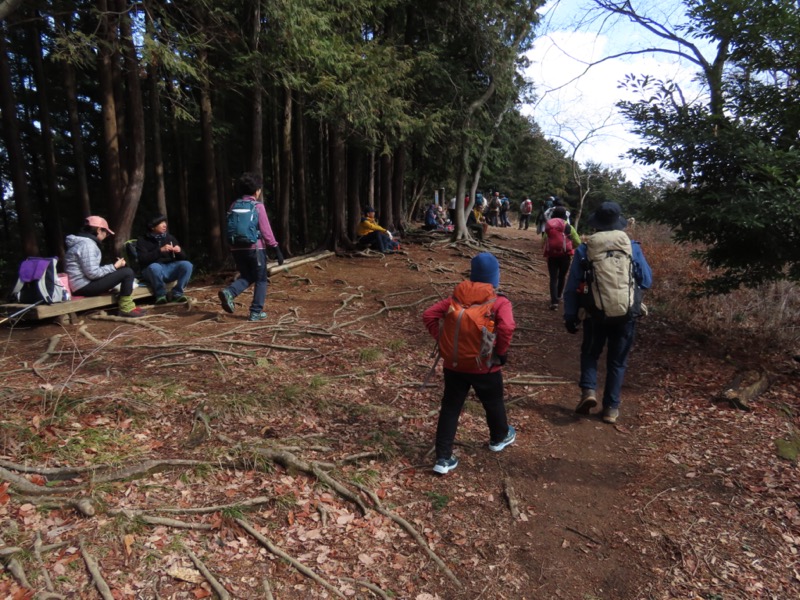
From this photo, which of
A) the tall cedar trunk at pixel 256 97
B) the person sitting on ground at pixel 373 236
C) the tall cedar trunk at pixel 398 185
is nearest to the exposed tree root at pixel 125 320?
the tall cedar trunk at pixel 256 97

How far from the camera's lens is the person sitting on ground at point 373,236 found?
13938 millimetres

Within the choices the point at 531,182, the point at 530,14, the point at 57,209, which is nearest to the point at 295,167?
the point at 57,209

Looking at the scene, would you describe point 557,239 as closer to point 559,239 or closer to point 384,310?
point 559,239

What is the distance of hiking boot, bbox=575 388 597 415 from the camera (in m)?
4.79

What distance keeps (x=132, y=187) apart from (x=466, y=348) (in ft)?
23.1

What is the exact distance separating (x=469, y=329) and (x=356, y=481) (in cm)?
138

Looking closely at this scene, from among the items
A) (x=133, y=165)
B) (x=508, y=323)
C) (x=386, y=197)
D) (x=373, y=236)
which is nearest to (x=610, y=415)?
(x=508, y=323)

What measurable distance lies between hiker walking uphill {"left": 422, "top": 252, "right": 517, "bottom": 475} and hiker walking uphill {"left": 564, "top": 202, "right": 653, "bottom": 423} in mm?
1251

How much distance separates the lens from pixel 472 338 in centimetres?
350

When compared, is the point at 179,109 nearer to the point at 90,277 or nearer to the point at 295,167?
the point at 90,277

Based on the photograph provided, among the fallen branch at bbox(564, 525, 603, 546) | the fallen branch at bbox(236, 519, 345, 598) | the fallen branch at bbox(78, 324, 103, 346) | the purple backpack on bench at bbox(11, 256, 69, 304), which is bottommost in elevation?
the fallen branch at bbox(564, 525, 603, 546)

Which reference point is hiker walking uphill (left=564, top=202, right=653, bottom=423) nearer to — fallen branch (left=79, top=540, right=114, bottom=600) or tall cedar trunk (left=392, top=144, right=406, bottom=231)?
fallen branch (left=79, top=540, right=114, bottom=600)

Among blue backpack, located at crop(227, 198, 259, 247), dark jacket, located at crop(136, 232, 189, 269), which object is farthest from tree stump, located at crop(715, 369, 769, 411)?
dark jacket, located at crop(136, 232, 189, 269)

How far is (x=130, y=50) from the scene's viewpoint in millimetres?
7500
